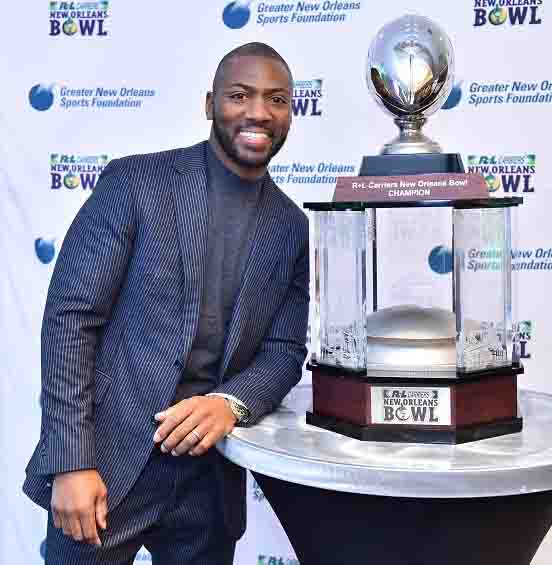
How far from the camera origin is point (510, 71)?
119 inches

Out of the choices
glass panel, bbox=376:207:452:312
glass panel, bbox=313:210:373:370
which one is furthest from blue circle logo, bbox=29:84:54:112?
glass panel, bbox=313:210:373:370

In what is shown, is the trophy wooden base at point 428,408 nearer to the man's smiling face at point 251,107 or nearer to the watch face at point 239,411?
the watch face at point 239,411

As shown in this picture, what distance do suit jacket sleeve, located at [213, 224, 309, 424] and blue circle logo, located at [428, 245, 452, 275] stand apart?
0.29 metres

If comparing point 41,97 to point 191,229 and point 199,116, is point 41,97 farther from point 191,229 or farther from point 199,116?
point 191,229

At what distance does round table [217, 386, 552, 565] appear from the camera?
5.13ft

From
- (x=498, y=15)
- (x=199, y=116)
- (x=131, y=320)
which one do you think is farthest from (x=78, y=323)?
(x=498, y=15)

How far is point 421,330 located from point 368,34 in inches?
60.0

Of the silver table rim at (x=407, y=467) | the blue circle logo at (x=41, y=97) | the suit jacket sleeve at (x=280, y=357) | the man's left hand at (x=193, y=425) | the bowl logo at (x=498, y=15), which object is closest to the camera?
the silver table rim at (x=407, y=467)

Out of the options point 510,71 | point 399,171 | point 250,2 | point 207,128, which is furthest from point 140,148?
point 399,171

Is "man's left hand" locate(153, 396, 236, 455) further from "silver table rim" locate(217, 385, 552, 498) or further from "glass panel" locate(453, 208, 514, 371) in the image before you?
"glass panel" locate(453, 208, 514, 371)

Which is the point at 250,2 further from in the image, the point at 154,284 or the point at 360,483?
the point at 360,483

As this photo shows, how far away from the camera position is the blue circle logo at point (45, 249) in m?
3.36

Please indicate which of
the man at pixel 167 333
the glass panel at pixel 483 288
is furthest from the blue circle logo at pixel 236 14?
the glass panel at pixel 483 288

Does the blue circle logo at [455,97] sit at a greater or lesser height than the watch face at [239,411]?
greater
